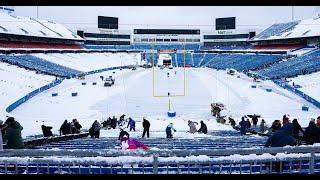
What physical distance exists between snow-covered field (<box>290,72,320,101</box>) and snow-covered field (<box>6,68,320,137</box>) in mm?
1341

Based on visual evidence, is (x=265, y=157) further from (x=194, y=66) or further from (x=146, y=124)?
(x=194, y=66)

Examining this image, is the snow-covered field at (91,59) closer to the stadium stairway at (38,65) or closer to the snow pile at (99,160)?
the stadium stairway at (38,65)

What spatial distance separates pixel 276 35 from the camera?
245 feet

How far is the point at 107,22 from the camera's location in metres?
102

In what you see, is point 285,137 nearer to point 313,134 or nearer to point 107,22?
point 313,134

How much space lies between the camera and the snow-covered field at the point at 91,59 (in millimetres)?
58156

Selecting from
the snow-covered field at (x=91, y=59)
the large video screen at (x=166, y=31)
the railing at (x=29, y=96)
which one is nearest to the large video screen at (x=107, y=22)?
the large video screen at (x=166, y=31)

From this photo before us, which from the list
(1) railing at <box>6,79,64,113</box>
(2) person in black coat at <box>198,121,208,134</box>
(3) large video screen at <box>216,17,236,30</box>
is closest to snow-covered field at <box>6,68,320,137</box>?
(1) railing at <box>6,79,64,113</box>

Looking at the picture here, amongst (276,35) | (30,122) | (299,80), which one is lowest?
(30,122)

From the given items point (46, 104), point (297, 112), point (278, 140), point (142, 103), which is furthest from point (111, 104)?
point (278, 140)

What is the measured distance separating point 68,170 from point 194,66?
6651cm

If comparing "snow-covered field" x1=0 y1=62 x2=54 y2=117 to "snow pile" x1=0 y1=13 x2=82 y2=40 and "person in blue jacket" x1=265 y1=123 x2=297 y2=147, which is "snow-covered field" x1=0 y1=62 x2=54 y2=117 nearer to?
"snow pile" x1=0 y1=13 x2=82 y2=40

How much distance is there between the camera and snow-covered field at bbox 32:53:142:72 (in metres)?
58.2

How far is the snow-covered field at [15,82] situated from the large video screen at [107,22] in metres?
58.2
